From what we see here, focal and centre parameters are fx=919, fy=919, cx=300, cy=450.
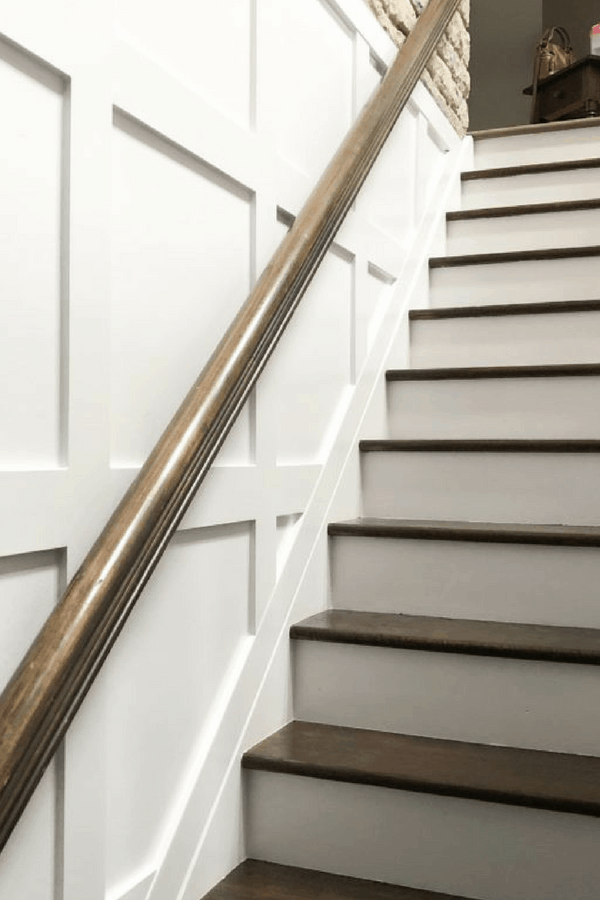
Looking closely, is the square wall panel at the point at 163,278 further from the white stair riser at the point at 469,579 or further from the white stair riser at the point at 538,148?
the white stair riser at the point at 538,148

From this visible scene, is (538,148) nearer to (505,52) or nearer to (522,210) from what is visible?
(522,210)

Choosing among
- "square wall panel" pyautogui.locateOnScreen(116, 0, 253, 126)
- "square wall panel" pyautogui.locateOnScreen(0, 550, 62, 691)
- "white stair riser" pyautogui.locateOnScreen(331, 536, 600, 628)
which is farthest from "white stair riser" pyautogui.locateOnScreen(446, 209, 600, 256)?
"square wall panel" pyautogui.locateOnScreen(0, 550, 62, 691)

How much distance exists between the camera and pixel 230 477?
1.59m

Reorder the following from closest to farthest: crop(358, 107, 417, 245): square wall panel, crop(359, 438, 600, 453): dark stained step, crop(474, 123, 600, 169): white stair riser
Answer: crop(359, 438, 600, 453): dark stained step, crop(358, 107, 417, 245): square wall panel, crop(474, 123, 600, 169): white stair riser

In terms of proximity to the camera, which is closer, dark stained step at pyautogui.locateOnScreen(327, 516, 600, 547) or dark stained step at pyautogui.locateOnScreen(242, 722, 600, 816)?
dark stained step at pyautogui.locateOnScreen(242, 722, 600, 816)

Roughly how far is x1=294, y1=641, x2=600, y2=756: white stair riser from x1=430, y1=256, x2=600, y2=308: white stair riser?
51.9 inches

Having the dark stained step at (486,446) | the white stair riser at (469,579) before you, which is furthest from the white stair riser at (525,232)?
the white stair riser at (469,579)

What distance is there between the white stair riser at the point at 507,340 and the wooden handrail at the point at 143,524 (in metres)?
0.85

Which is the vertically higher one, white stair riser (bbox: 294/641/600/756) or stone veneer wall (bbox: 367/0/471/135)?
stone veneer wall (bbox: 367/0/471/135)

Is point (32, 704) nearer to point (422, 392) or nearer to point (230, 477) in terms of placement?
point (230, 477)

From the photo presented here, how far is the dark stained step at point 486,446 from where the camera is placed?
203 cm

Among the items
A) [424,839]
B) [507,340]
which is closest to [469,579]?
[424,839]

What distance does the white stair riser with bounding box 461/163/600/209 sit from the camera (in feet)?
10.3

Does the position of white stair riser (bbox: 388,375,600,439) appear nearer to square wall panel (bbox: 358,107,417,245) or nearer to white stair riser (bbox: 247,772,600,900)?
square wall panel (bbox: 358,107,417,245)
